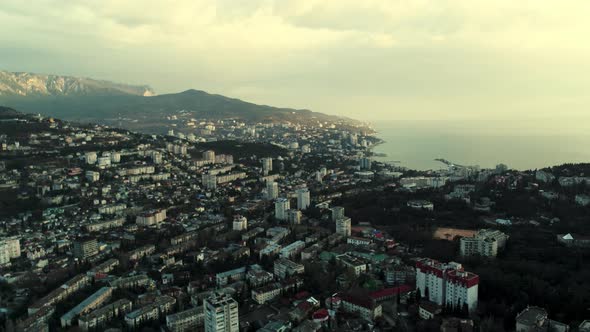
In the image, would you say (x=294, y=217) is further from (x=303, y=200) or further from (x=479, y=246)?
(x=479, y=246)

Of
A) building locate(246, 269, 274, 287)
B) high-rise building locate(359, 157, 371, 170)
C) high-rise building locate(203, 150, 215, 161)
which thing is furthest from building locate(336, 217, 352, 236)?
high-rise building locate(359, 157, 371, 170)

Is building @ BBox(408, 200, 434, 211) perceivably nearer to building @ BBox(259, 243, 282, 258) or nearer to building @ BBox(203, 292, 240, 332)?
building @ BBox(259, 243, 282, 258)

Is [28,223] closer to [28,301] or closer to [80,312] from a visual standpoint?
[28,301]

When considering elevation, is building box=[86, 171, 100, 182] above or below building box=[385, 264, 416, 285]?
above

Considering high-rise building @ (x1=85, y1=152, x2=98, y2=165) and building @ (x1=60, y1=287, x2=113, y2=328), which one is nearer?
building @ (x1=60, y1=287, x2=113, y2=328)

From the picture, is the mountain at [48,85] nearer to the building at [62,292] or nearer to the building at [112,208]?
the building at [112,208]

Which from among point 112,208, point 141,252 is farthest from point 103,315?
point 112,208

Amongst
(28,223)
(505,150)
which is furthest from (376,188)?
(505,150)
